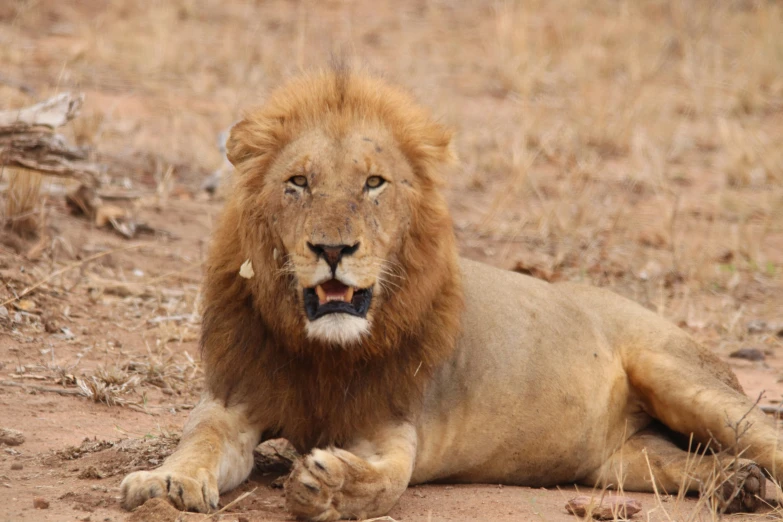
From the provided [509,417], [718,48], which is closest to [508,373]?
[509,417]

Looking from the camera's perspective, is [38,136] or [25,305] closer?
[25,305]

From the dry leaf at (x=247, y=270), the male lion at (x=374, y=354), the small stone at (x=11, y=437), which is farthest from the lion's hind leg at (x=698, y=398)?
the small stone at (x=11, y=437)

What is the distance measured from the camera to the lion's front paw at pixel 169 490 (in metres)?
3.12

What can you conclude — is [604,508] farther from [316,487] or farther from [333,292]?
[333,292]

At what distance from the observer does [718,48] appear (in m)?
12.7

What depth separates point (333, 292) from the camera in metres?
3.32

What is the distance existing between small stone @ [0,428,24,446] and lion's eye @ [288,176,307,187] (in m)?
1.30

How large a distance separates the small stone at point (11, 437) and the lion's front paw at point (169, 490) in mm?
809

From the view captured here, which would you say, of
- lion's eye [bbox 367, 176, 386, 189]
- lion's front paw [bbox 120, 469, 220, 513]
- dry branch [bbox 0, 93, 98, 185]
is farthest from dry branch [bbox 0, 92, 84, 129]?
lion's front paw [bbox 120, 469, 220, 513]

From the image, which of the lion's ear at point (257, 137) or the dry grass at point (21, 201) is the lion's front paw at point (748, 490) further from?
the dry grass at point (21, 201)

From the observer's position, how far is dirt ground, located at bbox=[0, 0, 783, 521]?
4.12 metres

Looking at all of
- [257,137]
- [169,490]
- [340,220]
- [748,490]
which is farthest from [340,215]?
[748,490]

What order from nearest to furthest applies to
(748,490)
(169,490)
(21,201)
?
(169,490), (748,490), (21,201)

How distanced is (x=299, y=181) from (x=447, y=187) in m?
0.66
